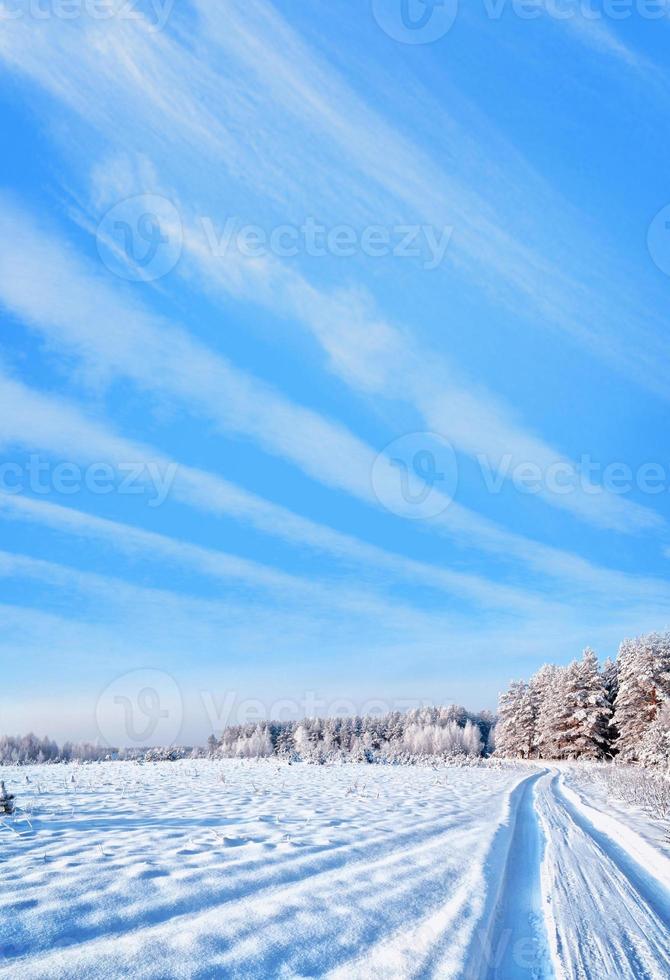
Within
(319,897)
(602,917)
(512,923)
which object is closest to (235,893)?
(319,897)

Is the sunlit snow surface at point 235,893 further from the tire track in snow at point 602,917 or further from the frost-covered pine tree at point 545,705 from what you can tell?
the frost-covered pine tree at point 545,705

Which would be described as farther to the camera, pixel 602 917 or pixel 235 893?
pixel 602 917

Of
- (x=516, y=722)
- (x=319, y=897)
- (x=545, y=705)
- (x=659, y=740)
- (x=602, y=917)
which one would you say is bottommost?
(x=516, y=722)

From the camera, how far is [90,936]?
384cm

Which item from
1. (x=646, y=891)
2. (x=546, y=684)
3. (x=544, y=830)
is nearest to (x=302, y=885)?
(x=646, y=891)

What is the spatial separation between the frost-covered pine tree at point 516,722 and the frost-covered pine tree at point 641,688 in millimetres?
15651

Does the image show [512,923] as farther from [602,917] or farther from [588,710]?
[588,710]

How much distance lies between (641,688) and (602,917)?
44.6m

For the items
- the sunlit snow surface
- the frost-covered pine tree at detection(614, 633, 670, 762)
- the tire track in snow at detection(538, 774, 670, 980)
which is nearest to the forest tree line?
the frost-covered pine tree at detection(614, 633, 670, 762)

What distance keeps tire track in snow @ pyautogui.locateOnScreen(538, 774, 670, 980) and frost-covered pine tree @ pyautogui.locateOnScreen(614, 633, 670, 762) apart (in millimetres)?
39615

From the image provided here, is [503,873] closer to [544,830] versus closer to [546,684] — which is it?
[544,830]

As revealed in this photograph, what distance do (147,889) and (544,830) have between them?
8140 mm

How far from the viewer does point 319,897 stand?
5.09 m

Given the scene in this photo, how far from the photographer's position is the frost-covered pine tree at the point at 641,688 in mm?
41500
